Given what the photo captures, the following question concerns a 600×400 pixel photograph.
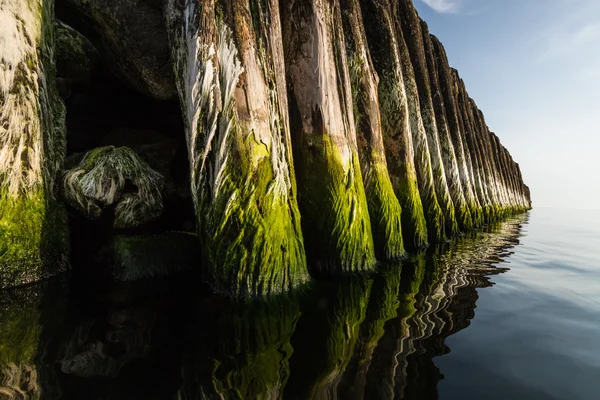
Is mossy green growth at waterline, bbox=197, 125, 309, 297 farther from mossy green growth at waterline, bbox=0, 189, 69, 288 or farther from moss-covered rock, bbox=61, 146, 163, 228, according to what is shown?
mossy green growth at waterline, bbox=0, 189, 69, 288

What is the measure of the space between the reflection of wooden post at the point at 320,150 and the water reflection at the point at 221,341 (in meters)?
0.44

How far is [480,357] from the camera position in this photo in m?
1.74

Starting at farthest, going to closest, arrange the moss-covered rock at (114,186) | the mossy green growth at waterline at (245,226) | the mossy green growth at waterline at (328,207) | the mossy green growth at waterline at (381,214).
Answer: the mossy green growth at waterline at (381,214), the mossy green growth at waterline at (328,207), the moss-covered rock at (114,186), the mossy green growth at waterline at (245,226)

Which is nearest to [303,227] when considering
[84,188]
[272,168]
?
[272,168]

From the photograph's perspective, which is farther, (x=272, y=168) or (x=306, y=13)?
(x=306, y=13)

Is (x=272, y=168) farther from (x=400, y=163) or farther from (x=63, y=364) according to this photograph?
(x=400, y=163)

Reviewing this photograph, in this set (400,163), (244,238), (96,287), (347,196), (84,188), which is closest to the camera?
(244,238)

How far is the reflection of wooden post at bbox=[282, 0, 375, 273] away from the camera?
10.7 feet

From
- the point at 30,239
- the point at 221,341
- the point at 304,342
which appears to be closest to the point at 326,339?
the point at 304,342

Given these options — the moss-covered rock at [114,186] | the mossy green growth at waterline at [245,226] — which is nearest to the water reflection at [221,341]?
the mossy green growth at waterline at [245,226]

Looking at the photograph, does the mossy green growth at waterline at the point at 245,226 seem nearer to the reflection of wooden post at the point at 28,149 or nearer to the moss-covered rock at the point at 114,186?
the moss-covered rock at the point at 114,186

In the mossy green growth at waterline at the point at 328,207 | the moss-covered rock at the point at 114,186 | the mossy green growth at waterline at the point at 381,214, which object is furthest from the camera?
the mossy green growth at waterline at the point at 381,214

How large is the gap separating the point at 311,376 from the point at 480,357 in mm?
981

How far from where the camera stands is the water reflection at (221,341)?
4.57 ft
